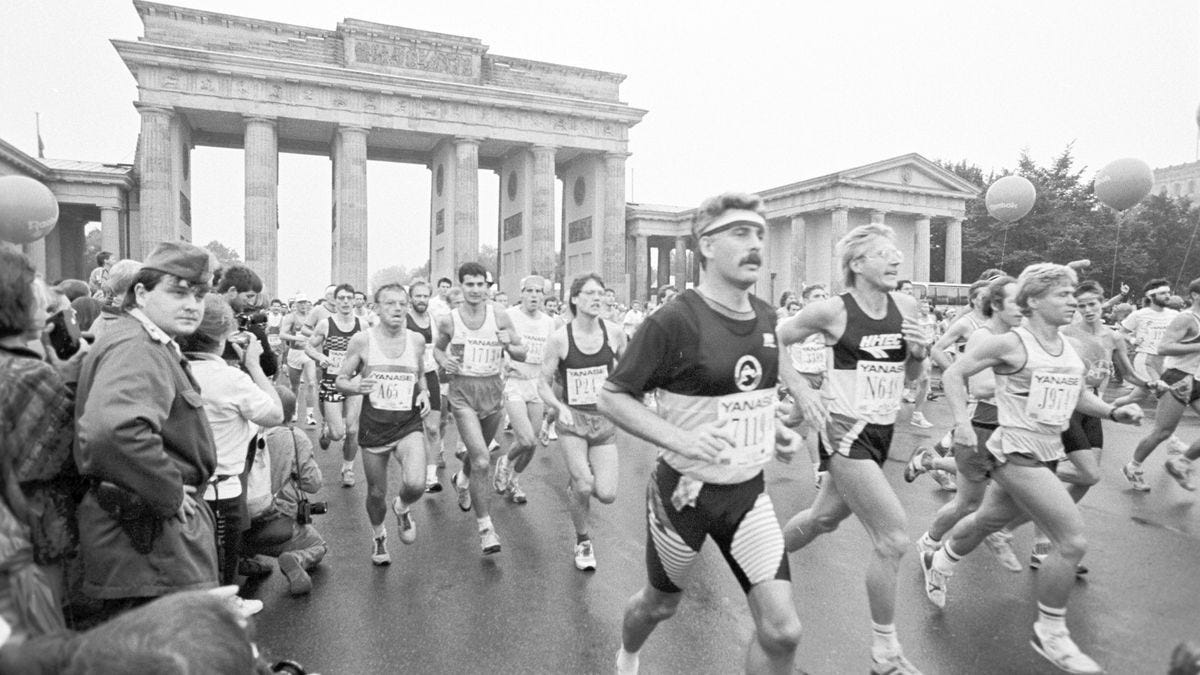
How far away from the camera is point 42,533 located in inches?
98.7

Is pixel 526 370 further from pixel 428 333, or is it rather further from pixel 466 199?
pixel 466 199

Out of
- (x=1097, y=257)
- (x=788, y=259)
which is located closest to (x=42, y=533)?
(x=788, y=259)

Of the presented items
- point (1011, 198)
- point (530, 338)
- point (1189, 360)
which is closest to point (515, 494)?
point (530, 338)

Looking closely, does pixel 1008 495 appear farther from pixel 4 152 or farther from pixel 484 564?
pixel 4 152

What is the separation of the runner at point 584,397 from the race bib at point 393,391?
1031 millimetres

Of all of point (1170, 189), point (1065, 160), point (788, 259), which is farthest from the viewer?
point (1170, 189)

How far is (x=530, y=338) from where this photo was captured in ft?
24.9

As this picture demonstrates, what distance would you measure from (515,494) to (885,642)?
14.8 ft

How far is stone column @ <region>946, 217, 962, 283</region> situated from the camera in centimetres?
4788

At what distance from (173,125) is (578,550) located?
42.5 m

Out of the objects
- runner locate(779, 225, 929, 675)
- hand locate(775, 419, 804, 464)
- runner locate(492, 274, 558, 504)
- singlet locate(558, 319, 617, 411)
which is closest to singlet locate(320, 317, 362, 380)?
runner locate(492, 274, 558, 504)

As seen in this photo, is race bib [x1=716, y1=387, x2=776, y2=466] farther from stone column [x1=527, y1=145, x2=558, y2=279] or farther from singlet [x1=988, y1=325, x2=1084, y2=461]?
stone column [x1=527, y1=145, x2=558, y2=279]

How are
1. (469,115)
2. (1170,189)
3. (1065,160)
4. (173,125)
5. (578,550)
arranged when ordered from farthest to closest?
1. (1170,189)
2. (1065,160)
3. (469,115)
4. (173,125)
5. (578,550)

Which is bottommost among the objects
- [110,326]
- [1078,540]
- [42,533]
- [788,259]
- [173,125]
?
[1078,540]
